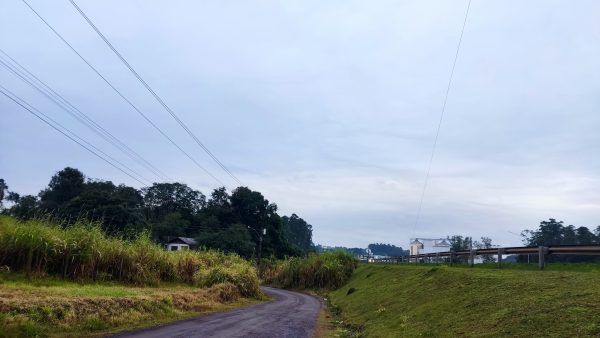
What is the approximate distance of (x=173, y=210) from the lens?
118312 millimetres

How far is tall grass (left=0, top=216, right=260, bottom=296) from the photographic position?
60.1 feet

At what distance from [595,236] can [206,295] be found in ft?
126

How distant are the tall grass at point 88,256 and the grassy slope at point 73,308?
2.47 ft

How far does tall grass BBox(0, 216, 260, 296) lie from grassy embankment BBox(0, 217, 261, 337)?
0.04 m

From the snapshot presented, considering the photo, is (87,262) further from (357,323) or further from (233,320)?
(357,323)

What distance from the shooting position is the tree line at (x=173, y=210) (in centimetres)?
6600

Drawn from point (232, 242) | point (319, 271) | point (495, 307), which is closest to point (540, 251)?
point (495, 307)

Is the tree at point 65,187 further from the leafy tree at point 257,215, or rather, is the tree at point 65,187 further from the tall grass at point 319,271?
the tall grass at point 319,271

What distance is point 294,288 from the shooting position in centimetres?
5694

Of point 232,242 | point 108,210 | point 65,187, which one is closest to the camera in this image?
point 108,210

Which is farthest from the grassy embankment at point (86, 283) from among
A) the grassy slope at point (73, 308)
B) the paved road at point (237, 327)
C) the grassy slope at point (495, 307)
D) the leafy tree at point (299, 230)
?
the leafy tree at point (299, 230)

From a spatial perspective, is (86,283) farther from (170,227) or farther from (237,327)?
(170,227)

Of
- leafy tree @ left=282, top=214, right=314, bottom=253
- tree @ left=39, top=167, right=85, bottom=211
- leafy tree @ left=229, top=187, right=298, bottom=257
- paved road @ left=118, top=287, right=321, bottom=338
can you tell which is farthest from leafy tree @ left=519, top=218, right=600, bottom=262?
leafy tree @ left=282, top=214, right=314, bottom=253

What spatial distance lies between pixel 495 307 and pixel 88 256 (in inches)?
664
